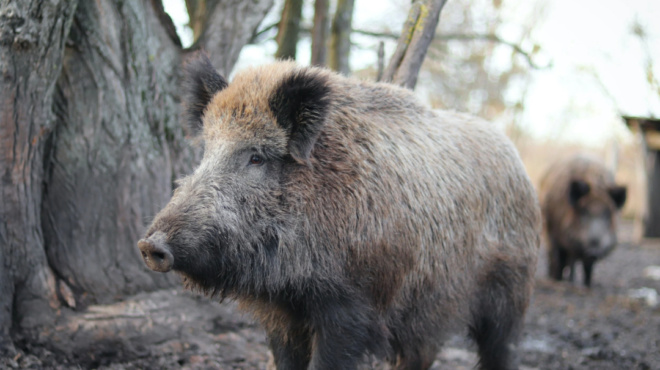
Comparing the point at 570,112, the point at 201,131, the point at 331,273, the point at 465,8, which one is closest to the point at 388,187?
the point at 331,273

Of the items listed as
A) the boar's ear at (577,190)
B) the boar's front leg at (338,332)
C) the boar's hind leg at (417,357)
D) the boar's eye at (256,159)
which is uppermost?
the boar's eye at (256,159)

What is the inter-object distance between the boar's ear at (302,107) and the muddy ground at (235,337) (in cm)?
190

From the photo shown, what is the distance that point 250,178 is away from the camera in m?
3.15

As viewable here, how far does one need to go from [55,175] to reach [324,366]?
2.41 meters

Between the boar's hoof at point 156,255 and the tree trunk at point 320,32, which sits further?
the tree trunk at point 320,32

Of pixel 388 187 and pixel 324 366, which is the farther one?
pixel 388 187

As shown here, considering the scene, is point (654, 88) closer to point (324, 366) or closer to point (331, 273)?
point (331, 273)

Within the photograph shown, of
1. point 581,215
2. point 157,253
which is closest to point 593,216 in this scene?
point 581,215

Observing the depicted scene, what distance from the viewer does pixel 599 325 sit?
23.2ft

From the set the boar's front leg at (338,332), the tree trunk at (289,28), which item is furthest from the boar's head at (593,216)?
the boar's front leg at (338,332)

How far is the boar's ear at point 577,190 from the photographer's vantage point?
960 cm

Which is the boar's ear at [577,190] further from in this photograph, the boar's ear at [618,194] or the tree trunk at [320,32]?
the tree trunk at [320,32]

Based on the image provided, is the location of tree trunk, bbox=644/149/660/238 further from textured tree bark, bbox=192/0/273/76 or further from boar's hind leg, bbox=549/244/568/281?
textured tree bark, bbox=192/0/273/76

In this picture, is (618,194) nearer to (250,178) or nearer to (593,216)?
A: (593,216)
